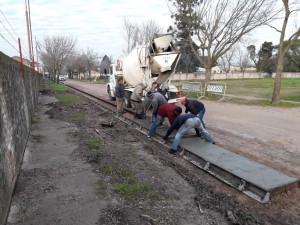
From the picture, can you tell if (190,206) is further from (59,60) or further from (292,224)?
(59,60)

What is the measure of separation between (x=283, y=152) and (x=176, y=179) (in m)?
3.47

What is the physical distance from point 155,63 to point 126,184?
763cm

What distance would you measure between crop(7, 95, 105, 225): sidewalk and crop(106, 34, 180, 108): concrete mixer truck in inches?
222

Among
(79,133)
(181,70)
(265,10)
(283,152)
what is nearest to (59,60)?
(181,70)

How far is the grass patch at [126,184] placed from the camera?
4699mm

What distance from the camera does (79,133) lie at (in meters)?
9.01

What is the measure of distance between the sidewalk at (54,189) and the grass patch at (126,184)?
0.38m

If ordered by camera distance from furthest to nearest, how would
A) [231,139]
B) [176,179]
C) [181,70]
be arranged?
1. [181,70]
2. [231,139]
3. [176,179]

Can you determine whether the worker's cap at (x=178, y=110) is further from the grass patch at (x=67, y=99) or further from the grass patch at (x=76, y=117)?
the grass patch at (x=67, y=99)

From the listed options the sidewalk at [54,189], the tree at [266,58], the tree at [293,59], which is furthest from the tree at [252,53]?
the sidewalk at [54,189]

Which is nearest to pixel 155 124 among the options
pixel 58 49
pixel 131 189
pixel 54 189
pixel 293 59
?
pixel 131 189

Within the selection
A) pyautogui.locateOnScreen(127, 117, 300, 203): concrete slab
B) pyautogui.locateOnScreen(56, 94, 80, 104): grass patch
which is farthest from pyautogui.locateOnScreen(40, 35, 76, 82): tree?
pyautogui.locateOnScreen(127, 117, 300, 203): concrete slab

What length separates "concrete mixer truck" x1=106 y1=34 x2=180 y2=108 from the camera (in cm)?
1170

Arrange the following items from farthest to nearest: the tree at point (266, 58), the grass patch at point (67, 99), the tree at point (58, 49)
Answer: the tree at point (266, 58) < the tree at point (58, 49) < the grass patch at point (67, 99)
